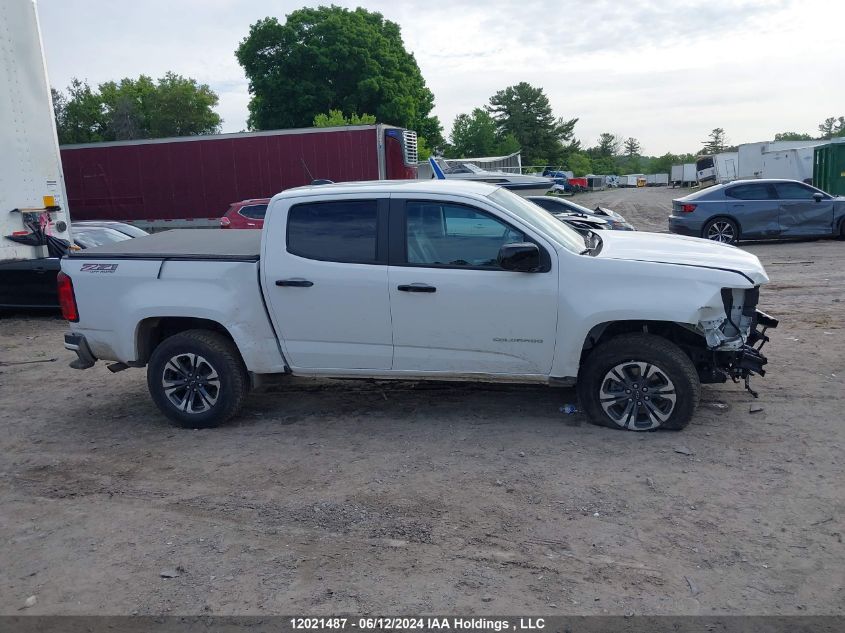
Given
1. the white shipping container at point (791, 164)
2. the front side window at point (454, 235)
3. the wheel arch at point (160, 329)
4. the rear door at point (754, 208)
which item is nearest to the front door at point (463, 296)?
the front side window at point (454, 235)

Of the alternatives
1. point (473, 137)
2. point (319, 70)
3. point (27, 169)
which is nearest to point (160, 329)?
point (27, 169)

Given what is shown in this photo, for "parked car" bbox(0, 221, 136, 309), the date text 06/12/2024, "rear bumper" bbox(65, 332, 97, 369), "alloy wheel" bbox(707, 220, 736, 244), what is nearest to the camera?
the date text 06/12/2024

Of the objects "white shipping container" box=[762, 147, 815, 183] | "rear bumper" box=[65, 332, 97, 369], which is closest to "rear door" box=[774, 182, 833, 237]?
"rear bumper" box=[65, 332, 97, 369]

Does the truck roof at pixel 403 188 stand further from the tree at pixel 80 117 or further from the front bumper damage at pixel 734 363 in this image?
the tree at pixel 80 117

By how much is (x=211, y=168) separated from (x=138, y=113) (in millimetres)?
36367

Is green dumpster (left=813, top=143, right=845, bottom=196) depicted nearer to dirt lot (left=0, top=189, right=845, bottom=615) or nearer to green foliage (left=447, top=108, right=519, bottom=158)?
dirt lot (left=0, top=189, right=845, bottom=615)

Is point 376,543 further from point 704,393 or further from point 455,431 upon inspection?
point 704,393

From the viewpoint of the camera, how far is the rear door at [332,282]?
18.6ft

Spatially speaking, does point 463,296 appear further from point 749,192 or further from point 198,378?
point 749,192

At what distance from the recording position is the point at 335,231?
5.79 meters

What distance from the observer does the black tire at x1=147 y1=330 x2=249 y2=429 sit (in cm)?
596

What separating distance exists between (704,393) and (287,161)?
52.7ft

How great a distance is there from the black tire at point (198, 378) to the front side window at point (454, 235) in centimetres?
169

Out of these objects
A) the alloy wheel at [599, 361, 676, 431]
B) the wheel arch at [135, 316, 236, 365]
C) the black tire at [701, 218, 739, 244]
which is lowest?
the alloy wheel at [599, 361, 676, 431]
